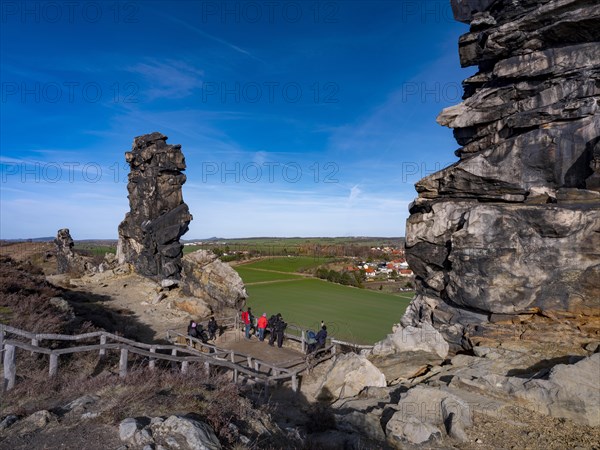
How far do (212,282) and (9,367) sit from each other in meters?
21.2

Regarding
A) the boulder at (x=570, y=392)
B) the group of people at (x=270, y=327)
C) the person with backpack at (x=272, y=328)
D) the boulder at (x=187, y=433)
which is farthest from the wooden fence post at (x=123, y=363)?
the person with backpack at (x=272, y=328)

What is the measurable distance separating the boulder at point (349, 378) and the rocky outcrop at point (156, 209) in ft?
83.0

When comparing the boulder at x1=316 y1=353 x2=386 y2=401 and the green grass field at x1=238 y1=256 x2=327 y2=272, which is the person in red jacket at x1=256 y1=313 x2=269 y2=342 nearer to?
the boulder at x1=316 y1=353 x2=386 y2=401

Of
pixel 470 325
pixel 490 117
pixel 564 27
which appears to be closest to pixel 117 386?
pixel 470 325

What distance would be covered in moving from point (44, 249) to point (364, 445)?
Result: 66894 mm

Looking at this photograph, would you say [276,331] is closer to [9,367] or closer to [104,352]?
[104,352]

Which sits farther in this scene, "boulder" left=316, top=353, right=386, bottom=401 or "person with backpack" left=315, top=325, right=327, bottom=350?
"person with backpack" left=315, top=325, right=327, bottom=350

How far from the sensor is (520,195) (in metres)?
14.6

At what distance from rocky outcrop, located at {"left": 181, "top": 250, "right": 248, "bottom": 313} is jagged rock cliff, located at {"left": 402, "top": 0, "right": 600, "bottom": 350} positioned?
49.5 ft

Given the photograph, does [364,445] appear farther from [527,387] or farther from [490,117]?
[490,117]

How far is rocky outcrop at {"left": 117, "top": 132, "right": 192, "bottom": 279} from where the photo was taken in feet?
118

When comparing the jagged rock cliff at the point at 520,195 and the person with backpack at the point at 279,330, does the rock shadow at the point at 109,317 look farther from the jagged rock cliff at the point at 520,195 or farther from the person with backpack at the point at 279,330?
the jagged rock cliff at the point at 520,195

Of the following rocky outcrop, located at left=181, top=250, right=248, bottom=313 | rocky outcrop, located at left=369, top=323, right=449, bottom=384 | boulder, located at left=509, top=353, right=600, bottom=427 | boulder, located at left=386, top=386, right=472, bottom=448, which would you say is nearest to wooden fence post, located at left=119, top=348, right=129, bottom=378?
boulder, located at left=386, top=386, right=472, bottom=448

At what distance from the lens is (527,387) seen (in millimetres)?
9555
